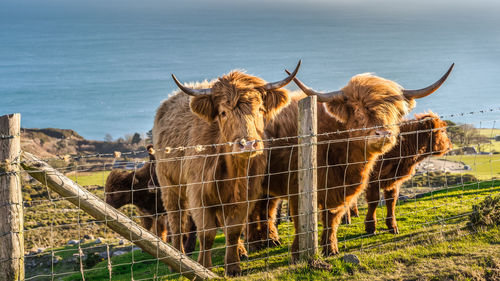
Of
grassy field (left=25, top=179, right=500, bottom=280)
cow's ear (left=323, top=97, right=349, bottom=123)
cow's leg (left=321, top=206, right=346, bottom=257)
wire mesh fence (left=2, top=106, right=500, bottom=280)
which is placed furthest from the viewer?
cow's leg (left=321, top=206, right=346, bottom=257)

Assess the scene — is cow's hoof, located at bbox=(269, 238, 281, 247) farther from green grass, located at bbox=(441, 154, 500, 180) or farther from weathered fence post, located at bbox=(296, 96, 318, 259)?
green grass, located at bbox=(441, 154, 500, 180)

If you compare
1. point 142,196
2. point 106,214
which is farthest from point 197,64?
point 106,214

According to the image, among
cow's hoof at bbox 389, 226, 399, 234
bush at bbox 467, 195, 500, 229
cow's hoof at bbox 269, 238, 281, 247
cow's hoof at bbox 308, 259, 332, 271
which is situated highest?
bush at bbox 467, 195, 500, 229

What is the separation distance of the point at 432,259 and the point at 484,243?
875 mm

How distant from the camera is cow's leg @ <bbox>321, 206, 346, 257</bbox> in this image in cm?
588

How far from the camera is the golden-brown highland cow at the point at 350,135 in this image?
5500 millimetres

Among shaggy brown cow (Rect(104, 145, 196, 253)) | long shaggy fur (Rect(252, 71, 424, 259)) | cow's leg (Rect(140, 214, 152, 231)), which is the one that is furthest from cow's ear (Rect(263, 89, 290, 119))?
cow's leg (Rect(140, 214, 152, 231))

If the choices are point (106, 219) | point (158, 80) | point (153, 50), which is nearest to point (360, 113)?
point (106, 219)

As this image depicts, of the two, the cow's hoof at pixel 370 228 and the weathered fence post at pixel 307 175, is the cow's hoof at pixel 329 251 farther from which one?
the cow's hoof at pixel 370 228

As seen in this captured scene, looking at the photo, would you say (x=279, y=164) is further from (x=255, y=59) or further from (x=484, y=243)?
(x=255, y=59)

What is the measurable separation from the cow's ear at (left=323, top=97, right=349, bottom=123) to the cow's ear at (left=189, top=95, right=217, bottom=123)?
145cm

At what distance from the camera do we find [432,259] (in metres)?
5.16

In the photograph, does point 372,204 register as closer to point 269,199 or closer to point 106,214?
point 269,199

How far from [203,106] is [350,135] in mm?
1802
